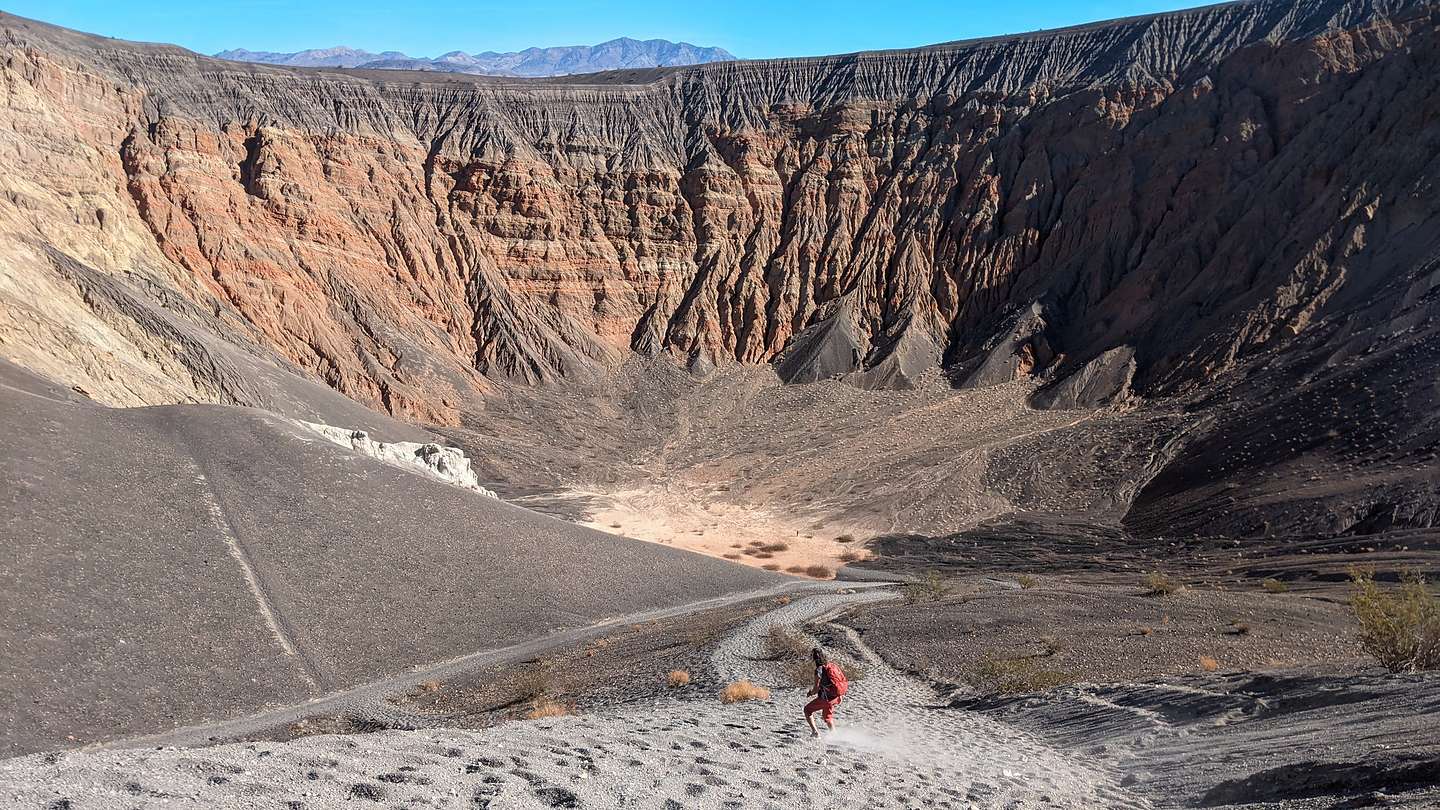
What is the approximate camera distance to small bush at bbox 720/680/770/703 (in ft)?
51.2

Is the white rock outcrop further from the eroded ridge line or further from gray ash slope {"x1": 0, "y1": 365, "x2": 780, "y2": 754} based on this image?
the eroded ridge line

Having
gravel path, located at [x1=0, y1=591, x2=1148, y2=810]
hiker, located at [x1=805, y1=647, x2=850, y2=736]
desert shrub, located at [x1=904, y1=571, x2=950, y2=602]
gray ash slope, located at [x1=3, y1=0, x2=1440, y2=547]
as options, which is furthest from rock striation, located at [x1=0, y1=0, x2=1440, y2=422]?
hiker, located at [x1=805, y1=647, x2=850, y2=736]

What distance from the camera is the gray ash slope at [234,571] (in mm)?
18047

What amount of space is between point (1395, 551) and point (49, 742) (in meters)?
32.2

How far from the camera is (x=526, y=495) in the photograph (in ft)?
160

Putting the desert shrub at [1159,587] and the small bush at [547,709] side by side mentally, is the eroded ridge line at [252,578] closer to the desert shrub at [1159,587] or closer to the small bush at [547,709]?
the small bush at [547,709]

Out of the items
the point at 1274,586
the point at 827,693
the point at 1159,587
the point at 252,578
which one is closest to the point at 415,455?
the point at 252,578

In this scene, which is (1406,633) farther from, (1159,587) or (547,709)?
(547,709)

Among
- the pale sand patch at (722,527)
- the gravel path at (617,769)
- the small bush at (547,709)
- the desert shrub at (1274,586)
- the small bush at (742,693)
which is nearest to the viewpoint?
the gravel path at (617,769)

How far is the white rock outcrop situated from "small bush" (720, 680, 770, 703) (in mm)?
19388

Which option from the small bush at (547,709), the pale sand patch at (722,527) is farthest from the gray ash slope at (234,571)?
the pale sand patch at (722,527)

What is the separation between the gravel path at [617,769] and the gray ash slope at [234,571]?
9.94 metres

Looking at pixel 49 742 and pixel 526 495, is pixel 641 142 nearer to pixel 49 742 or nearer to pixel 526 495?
pixel 526 495

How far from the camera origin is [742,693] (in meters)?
15.7
